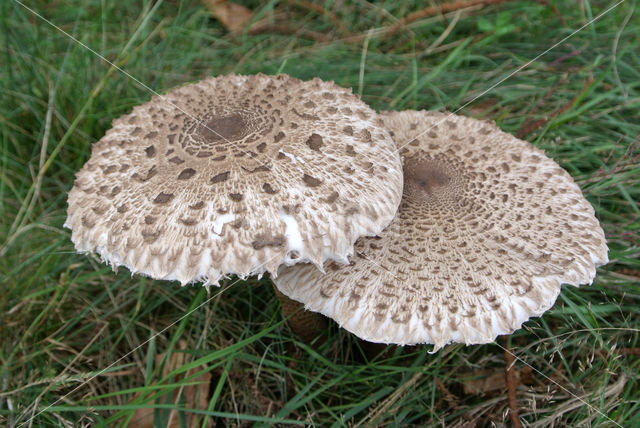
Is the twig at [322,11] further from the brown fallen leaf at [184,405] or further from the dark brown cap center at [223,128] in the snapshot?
the brown fallen leaf at [184,405]

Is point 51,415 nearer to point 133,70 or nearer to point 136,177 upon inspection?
point 136,177

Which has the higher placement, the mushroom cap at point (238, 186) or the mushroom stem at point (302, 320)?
the mushroom cap at point (238, 186)

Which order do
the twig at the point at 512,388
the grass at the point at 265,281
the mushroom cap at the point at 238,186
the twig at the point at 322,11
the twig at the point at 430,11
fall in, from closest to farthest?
1. the mushroom cap at the point at 238,186
2. the twig at the point at 512,388
3. the grass at the point at 265,281
4. the twig at the point at 430,11
5. the twig at the point at 322,11

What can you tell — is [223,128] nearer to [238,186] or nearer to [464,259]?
[238,186]

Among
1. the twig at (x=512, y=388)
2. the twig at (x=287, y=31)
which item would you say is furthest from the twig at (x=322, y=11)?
the twig at (x=512, y=388)

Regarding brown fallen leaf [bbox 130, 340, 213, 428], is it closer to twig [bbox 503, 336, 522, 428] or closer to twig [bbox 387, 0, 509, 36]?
twig [bbox 503, 336, 522, 428]

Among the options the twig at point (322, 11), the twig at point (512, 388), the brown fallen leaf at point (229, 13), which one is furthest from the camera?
the brown fallen leaf at point (229, 13)

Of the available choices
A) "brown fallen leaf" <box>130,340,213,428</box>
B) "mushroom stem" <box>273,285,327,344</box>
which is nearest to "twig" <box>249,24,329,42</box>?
"mushroom stem" <box>273,285,327,344</box>
